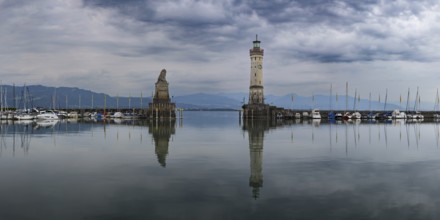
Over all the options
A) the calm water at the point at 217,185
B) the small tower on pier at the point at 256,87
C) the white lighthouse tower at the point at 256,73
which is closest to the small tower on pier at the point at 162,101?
the small tower on pier at the point at 256,87

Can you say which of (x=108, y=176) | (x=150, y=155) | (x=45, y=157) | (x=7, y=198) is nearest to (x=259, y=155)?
(x=150, y=155)

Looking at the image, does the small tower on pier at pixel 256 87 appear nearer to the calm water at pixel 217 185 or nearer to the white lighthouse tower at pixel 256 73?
the white lighthouse tower at pixel 256 73

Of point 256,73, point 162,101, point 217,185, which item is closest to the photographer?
point 217,185

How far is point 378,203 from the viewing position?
1600cm

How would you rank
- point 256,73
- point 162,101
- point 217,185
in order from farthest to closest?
point 162,101, point 256,73, point 217,185

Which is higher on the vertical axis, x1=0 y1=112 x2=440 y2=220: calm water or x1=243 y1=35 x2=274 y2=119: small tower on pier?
x1=243 y1=35 x2=274 y2=119: small tower on pier

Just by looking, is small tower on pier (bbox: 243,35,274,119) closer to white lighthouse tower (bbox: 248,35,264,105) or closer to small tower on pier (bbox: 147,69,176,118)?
white lighthouse tower (bbox: 248,35,264,105)

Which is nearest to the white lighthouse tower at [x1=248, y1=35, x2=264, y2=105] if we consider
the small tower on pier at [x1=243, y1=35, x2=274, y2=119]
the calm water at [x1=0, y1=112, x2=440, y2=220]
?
the small tower on pier at [x1=243, y1=35, x2=274, y2=119]

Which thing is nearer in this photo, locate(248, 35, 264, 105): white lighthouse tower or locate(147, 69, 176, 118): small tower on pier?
locate(248, 35, 264, 105): white lighthouse tower

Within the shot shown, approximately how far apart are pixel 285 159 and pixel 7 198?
1785 cm

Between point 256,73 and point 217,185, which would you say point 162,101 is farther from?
point 217,185

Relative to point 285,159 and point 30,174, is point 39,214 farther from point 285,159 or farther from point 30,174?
point 285,159

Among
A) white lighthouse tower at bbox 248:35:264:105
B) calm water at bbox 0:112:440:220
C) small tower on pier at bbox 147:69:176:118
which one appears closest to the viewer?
calm water at bbox 0:112:440:220

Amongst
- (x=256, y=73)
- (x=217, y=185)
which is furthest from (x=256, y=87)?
(x=217, y=185)
